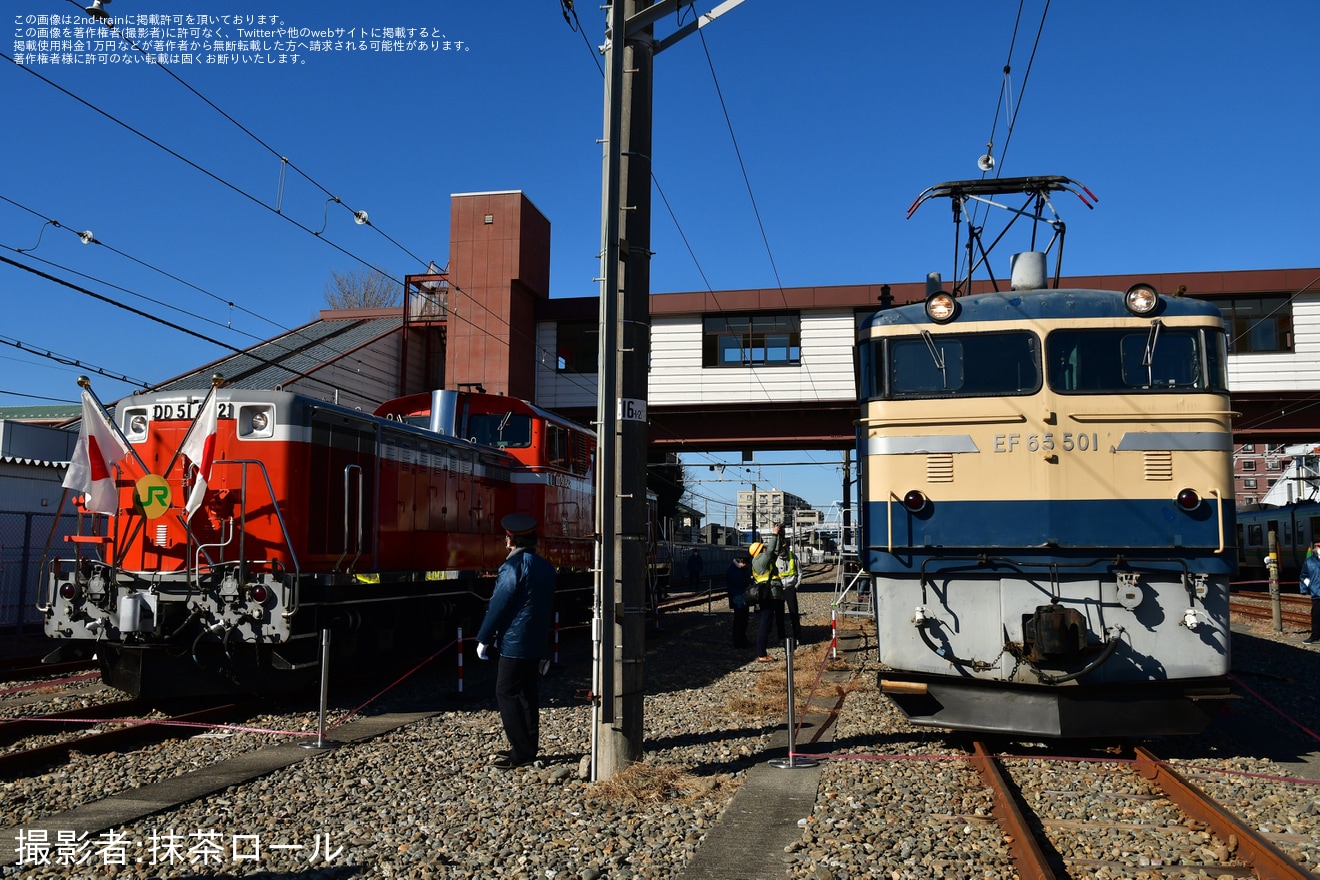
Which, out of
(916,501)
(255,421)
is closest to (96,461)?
(255,421)

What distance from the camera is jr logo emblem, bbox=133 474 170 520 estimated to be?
29.8 feet

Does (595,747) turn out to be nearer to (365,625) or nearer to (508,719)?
(508,719)

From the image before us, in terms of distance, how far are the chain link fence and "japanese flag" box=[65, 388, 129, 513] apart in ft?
24.7

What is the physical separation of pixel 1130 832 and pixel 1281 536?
3226cm

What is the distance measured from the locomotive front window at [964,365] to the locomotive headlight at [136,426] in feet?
24.1

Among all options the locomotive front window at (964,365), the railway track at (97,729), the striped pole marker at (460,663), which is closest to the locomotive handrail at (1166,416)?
the locomotive front window at (964,365)

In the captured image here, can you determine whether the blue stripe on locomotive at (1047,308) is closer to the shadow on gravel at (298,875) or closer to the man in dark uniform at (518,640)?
the man in dark uniform at (518,640)

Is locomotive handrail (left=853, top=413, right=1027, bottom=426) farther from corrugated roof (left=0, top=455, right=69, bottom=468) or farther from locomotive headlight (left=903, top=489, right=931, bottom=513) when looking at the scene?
corrugated roof (left=0, top=455, right=69, bottom=468)

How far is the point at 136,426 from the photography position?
9711mm

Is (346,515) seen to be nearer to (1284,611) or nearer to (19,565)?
(19,565)

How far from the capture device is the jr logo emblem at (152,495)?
909cm

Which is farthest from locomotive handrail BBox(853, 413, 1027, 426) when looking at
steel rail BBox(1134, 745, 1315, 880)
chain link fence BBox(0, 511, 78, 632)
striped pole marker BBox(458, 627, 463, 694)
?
chain link fence BBox(0, 511, 78, 632)

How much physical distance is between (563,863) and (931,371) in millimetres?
4705

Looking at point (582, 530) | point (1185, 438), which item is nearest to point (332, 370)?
point (582, 530)
